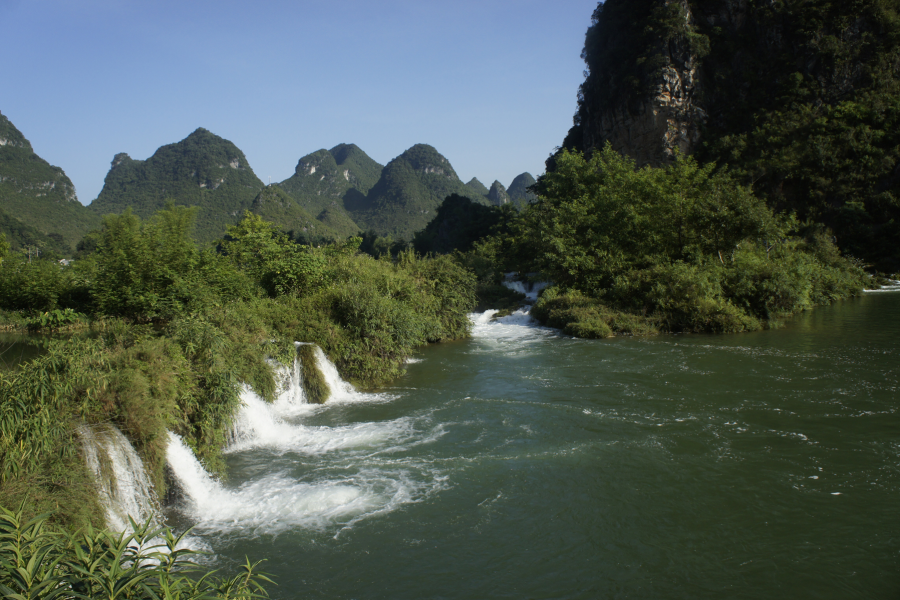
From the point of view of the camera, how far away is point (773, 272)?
18.8 metres

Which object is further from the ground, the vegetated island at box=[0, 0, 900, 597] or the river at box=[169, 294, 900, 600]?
the vegetated island at box=[0, 0, 900, 597]

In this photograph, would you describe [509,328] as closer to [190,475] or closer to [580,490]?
[580,490]

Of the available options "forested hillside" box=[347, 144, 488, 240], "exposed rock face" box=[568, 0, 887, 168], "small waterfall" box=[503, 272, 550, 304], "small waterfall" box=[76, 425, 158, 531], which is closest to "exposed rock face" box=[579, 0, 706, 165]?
"exposed rock face" box=[568, 0, 887, 168]

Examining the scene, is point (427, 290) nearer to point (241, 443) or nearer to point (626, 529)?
point (241, 443)

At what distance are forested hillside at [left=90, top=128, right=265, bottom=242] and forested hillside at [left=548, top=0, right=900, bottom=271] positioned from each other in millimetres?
82351

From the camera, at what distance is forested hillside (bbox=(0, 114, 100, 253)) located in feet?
258

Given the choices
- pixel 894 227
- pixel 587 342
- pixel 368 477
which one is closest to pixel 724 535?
pixel 368 477

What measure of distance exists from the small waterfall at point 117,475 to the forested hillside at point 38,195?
239 ft

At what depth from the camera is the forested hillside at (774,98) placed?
38938 millimetres

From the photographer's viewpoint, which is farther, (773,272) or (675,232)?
(675,232)

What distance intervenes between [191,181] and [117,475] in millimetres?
134296

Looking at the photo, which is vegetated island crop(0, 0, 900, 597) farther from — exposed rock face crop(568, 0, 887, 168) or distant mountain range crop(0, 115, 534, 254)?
distant mountain range crop(0, 115, 534, 254)

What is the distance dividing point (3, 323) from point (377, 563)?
61.4 ft

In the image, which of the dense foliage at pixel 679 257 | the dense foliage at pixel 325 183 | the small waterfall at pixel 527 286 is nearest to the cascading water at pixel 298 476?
the dense foliage at pixel 679 257
